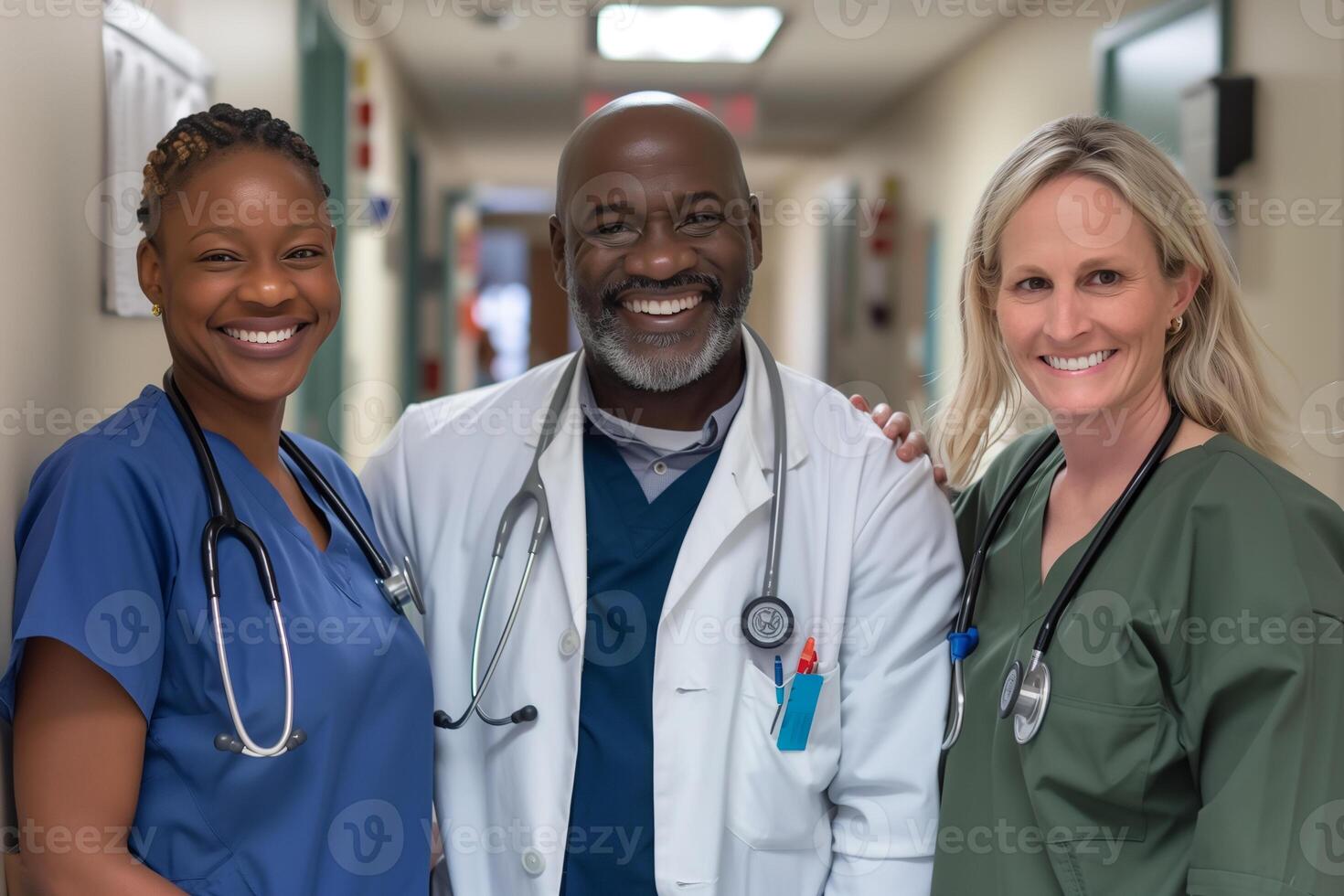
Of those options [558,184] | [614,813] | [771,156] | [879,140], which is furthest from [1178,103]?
[771,156]

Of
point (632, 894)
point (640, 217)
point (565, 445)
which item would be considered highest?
point (640, 217)

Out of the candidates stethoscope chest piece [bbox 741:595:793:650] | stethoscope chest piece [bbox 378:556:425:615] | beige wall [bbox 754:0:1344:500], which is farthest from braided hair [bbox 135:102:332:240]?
beige wall [bbox 754:0:1344:500]

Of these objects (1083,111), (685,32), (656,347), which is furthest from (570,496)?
(685,32)

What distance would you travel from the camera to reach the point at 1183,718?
3.66 feet

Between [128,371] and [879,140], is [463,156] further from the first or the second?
[128,371]

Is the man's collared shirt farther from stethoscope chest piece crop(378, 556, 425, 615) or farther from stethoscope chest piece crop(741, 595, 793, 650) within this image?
stethoscope chest piece crop(378, 556, 425, 615)

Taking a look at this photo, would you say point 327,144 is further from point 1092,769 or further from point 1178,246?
point 1092,769

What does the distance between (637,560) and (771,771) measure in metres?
0.28

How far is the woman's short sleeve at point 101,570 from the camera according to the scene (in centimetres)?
97

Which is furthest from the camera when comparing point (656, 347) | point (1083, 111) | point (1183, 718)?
point (1083, 111)

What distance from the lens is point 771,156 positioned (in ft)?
26.0

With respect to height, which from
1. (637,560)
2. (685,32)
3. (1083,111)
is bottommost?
(637,560)

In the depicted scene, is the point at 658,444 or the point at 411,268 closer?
the point at 658,444

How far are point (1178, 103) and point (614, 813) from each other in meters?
2.38
